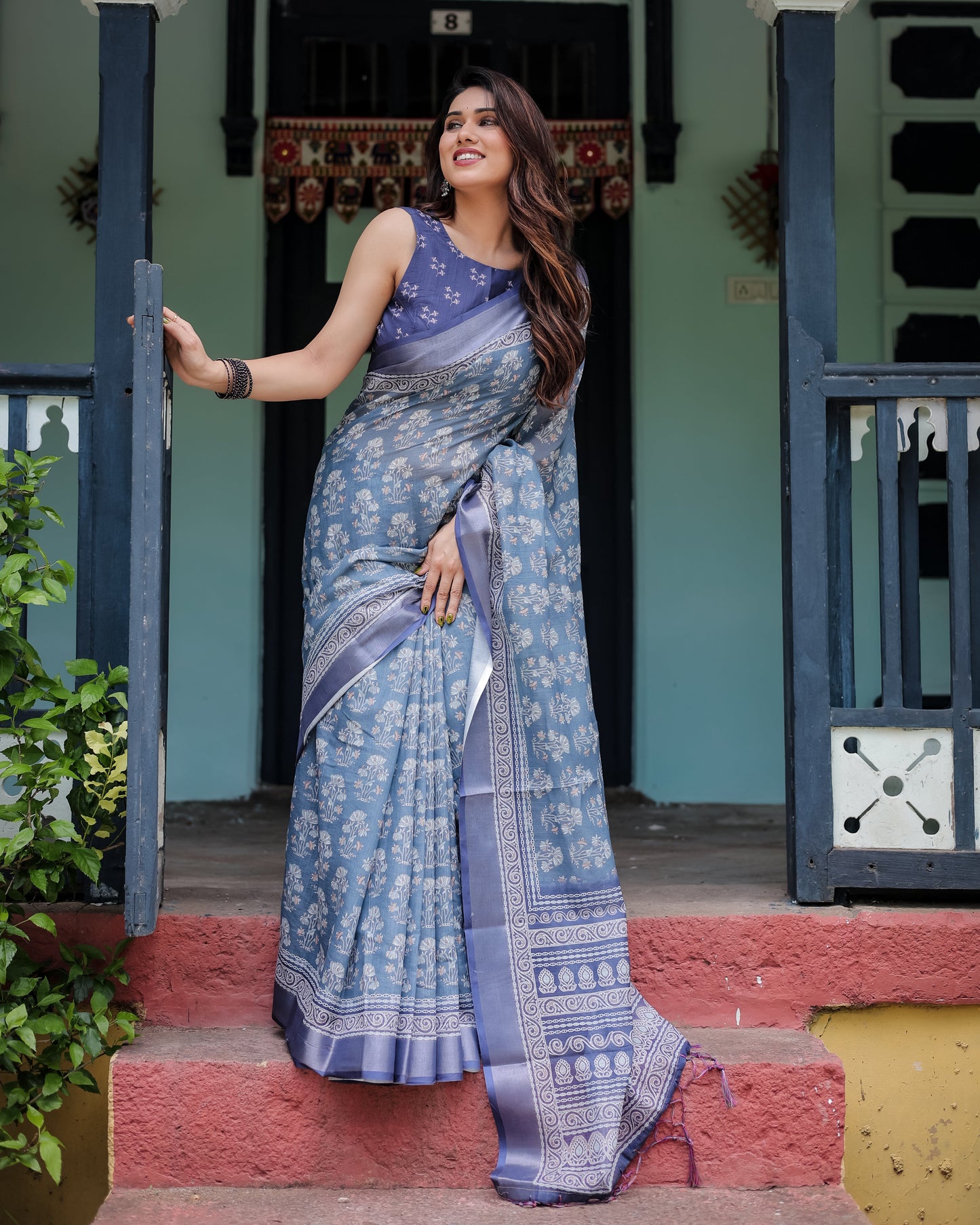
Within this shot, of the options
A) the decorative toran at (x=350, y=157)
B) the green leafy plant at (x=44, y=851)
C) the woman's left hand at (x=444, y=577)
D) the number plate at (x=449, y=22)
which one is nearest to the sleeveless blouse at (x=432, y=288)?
the woman's left hand at (x=444, y=577)

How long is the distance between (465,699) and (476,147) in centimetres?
117

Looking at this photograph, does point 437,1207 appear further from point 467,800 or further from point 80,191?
point 80,191

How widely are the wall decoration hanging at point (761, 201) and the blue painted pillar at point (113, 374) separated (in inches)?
108

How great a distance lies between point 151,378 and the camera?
2.57 metres

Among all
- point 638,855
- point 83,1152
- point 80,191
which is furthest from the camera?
point 80,191

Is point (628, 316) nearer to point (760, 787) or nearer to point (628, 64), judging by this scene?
point (628, 64)

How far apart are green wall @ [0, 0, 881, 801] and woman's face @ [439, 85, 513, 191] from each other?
2.39m

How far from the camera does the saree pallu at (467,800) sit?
2.52 meters

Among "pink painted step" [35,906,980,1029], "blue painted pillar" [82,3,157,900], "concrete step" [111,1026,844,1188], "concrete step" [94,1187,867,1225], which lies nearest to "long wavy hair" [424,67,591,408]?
"blue painted pillar" [82,3,157,900]

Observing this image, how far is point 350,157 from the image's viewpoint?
504 centimetres

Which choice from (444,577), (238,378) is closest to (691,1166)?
(444,577)

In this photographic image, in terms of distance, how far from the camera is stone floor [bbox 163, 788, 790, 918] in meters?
3.07

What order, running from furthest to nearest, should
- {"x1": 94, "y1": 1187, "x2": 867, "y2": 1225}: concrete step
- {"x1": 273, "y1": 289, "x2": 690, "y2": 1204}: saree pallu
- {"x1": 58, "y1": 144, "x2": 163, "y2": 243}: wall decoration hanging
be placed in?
{"x1": 58, "y1": 144, "x2": 163, "y2": 243}: wall decoration hanging, {"x1": 273, "y1": 289, "x2": 690, "y2": 1204}: saree pallu, {"x1": 94, "y1": 1187, "x2": 867, "y2": 1225}: concrete step

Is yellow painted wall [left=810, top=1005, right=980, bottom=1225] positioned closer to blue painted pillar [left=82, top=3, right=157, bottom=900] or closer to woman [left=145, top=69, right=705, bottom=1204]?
woman [left=145, top=69, right=705, bottom=1204]
